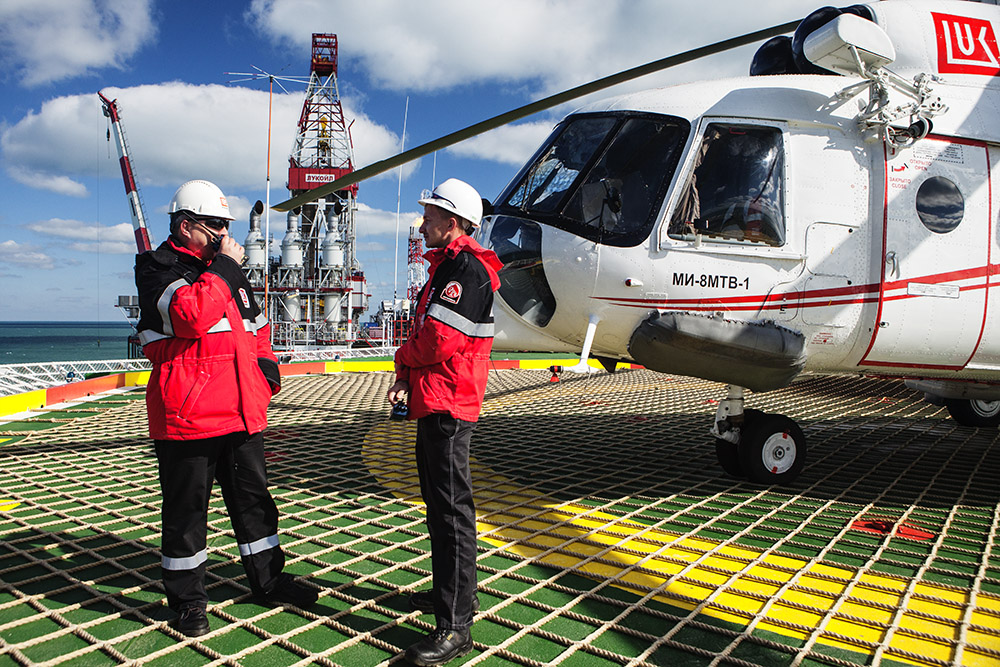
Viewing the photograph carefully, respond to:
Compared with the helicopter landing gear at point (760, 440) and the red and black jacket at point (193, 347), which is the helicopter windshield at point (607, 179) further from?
the red and black jacket at point (193, 347)

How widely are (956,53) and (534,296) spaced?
12.8ft

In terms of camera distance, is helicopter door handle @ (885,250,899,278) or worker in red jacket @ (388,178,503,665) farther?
helicopter door handle @ (885,250,899,278)

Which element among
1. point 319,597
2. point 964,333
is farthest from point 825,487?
point 319,597

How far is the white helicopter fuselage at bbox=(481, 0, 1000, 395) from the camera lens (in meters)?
4.64

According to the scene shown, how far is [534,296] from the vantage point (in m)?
4.98

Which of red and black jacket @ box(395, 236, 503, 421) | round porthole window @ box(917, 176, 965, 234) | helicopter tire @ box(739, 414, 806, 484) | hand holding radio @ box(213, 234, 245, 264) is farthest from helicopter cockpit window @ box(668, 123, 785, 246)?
hand holding radio @ box(213, 234, 245, 264)

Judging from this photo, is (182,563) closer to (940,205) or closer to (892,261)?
(892,261)

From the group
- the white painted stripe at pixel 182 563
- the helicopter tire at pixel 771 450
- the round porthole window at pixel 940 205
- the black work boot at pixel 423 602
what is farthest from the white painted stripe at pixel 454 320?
the round porthole window at pixel 940 205

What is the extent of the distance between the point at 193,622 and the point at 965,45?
260 inches

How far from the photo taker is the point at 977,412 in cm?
836

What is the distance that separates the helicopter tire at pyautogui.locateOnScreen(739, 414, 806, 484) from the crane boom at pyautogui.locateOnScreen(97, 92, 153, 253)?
109 feet

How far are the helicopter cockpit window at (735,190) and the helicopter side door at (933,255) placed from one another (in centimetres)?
88

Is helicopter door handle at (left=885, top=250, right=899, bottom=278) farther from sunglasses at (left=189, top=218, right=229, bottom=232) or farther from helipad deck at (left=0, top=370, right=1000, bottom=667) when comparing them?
sunglasses at (left=189, top=218, right=229, bottom=232)

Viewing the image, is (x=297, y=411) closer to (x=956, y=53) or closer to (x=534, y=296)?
(x=534, y=296)
